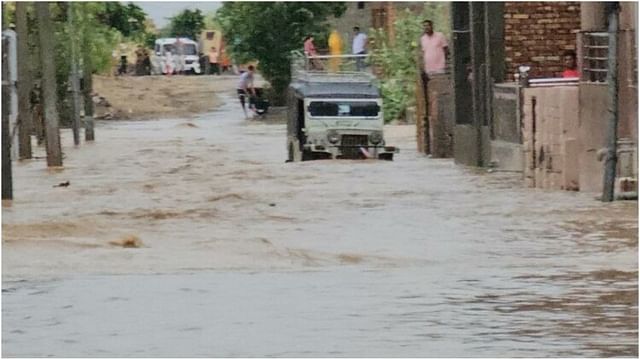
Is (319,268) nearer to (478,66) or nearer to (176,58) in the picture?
(478,66)

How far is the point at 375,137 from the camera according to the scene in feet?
103

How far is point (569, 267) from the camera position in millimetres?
14414

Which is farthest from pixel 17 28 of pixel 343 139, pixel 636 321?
pixel 636 321

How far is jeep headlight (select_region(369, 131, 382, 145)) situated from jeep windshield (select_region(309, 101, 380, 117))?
0.30m

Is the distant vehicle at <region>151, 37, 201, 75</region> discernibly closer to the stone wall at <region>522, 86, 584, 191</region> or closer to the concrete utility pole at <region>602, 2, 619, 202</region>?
the stone wall at <region>522, 86, 584, 191</region>

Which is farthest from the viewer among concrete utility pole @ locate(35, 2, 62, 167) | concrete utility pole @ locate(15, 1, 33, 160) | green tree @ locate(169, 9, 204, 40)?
green tree @ locate(169, 9, 204, 40)

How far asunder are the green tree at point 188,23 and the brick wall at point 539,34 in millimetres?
52701

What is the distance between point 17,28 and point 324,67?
19.8 ft

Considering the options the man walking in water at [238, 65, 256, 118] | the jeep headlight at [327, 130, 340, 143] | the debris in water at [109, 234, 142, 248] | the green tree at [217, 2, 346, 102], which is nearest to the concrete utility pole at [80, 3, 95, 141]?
the green tree at [217, 2, 346, 102]

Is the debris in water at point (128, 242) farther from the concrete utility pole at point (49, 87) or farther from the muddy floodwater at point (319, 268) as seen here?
the concrete utility pole at point (49, 87)

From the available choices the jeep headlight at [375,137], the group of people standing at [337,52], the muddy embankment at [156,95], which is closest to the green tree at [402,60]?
the group of people standing at [337,52]

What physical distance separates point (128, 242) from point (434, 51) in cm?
1720

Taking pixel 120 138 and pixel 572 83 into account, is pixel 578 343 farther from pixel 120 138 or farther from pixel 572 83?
pixel 120 138

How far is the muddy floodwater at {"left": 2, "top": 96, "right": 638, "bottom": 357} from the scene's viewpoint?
10.5 m
